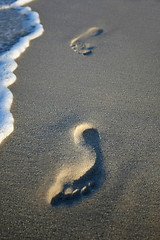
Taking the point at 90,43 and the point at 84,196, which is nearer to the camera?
the point at 84,196

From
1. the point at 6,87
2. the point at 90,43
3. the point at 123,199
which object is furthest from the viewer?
the point at 90,43

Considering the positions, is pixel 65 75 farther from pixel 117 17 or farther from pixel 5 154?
pixel 117 17

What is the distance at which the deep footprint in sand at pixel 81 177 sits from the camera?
1.54 metres

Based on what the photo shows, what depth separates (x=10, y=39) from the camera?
3361 mm

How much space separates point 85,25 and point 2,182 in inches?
113

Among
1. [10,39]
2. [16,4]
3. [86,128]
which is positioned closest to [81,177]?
[86,128]

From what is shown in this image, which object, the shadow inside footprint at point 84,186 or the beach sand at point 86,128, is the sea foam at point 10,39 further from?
the shadow inside footprint at point 84,186

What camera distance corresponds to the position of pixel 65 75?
2.54 meters

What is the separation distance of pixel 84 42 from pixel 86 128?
1.68 meters

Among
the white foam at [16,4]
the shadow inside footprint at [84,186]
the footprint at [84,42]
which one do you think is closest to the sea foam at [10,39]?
the white foam at [16,4]

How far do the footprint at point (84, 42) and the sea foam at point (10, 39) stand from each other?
69 cm

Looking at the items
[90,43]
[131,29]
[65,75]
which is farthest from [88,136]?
[131,29]

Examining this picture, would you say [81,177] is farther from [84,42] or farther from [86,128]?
[84,42]

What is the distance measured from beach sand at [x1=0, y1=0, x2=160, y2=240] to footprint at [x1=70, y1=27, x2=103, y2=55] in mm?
16
